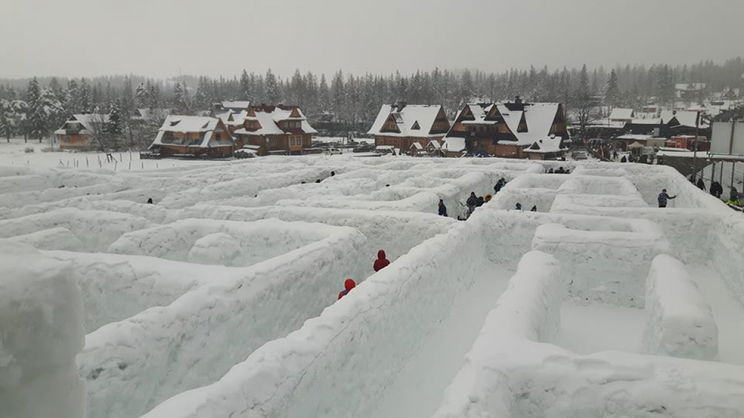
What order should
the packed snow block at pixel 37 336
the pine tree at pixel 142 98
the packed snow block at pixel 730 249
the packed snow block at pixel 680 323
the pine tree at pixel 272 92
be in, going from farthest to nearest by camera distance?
the pine tree at pixel 272 92, the pine tree at pixel 142 98, the packed snow block at pixel 730 249, the packed snow block at pixel 680 323, the packed snow block at pixel 37 336

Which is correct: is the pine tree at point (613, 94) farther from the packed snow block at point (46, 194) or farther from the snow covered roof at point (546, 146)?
the packed snow block at point (46, 194)

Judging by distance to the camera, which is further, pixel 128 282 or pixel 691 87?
pixel 691 87

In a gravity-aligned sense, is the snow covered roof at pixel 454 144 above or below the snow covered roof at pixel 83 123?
below

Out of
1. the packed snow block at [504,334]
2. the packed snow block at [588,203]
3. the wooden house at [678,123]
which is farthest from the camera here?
the wooden house at [678,123]

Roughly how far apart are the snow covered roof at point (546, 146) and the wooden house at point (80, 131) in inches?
1799

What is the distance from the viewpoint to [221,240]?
11156 mm

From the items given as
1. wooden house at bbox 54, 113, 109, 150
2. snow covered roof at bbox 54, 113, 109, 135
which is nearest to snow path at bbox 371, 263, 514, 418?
wooden house at bbox 54, 113, 109, 150

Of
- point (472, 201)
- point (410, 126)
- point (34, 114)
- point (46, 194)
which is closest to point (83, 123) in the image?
point (34, 114)

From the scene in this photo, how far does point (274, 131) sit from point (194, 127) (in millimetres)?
9410

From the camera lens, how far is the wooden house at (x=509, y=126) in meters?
47.0

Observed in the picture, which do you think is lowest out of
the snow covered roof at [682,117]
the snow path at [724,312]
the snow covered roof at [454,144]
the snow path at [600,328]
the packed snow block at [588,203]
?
the snow path at [600,328]

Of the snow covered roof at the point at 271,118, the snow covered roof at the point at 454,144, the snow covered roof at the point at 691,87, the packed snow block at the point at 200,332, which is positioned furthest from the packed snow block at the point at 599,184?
the snow covered roof at the point at 691,87

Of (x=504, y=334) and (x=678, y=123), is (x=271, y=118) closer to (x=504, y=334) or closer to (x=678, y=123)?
(x=504, y=334)

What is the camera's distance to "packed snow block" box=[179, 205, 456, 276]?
42.8ft
